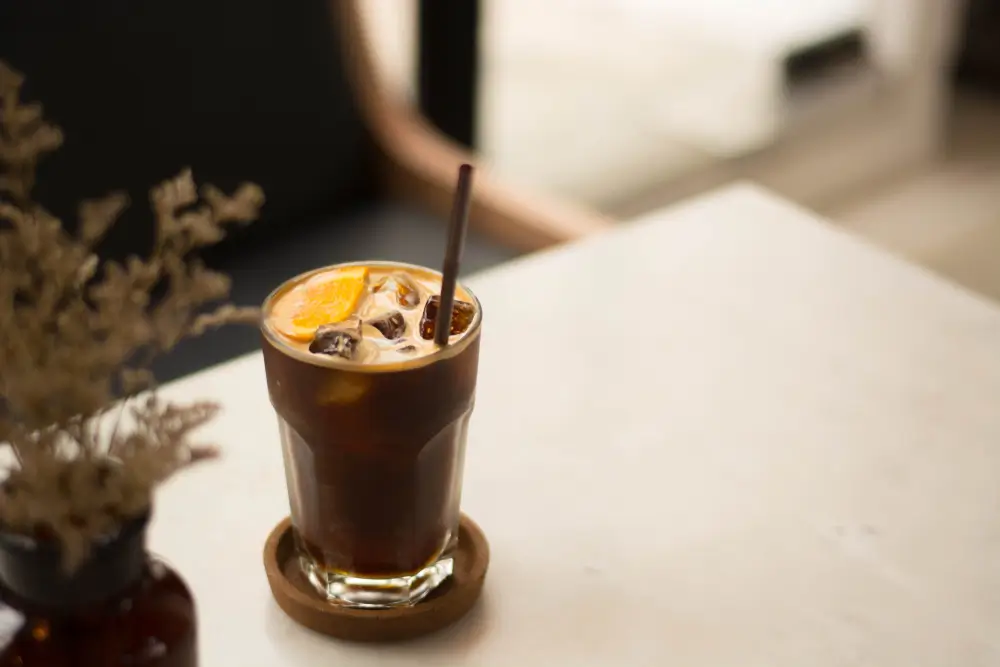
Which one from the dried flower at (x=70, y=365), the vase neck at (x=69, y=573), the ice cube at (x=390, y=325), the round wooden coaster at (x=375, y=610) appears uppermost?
the dried flower at (x=70, y=365)

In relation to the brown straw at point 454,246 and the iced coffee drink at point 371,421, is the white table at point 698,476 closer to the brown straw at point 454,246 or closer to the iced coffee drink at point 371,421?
the iced coffee drink at point 371,421

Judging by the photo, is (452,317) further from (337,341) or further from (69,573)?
(69,573)

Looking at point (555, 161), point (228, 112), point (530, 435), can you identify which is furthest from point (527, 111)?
point (530, 435)

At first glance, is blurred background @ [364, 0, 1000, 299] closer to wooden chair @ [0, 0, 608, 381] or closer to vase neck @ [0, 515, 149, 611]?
wooden chair @ [0, 0, 608, 381]

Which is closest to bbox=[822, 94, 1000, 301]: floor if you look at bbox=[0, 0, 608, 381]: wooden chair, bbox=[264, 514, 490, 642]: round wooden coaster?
bbox=[0, 0, 608, 381]: wooden chair

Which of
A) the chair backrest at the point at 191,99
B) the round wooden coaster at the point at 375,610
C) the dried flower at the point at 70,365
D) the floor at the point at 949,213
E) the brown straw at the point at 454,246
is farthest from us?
the floor at the point at 949,213

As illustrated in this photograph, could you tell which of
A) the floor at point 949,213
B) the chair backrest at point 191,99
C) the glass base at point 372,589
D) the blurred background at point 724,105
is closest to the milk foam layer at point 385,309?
the glass base at point 372,589

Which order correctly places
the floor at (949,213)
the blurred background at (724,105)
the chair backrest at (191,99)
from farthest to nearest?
the floor at (949,213) < the blurred background at (724,105) < the chair backrest at (191,99)
